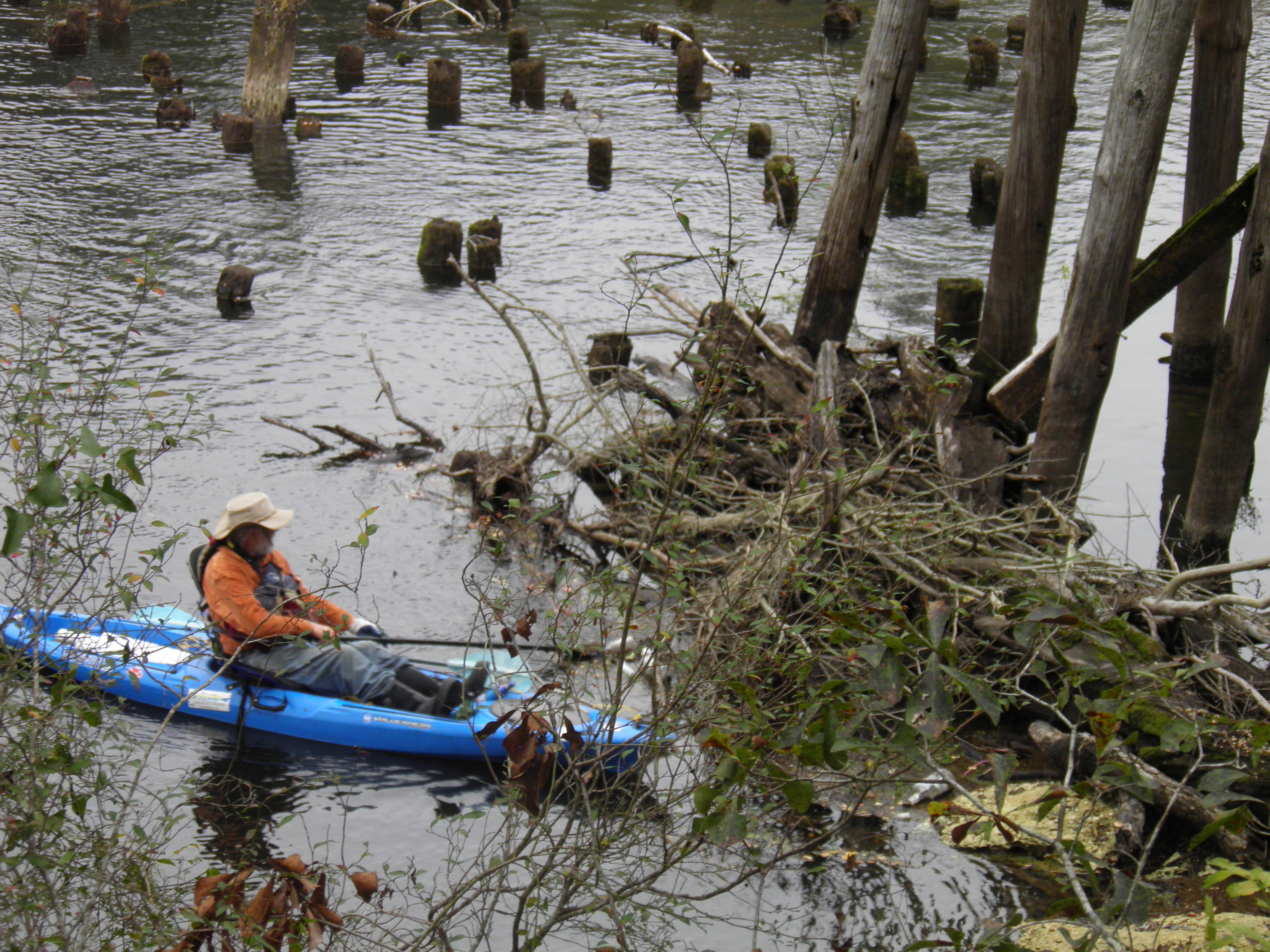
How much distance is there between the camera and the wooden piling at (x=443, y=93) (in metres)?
18.0

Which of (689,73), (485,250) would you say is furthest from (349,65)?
(485,250)

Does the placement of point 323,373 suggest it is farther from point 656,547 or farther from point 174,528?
point 656,547

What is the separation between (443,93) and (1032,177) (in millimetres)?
12161

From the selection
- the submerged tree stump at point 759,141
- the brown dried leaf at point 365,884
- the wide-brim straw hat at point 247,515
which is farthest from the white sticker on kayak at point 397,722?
the submerged tree stump at point 759,141

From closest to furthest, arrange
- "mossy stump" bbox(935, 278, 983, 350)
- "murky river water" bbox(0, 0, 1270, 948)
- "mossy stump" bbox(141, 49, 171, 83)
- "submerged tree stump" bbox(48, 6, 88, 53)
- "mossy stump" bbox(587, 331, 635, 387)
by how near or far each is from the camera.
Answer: "murky river water" bbox(0, 0, 1270, 948), "mossy stump" bbox(587, 331, 635, 387), "mossy stump" bbox(935, 278, 983, 350), "mossy stump" bbox(141, 49, 171, 83), "submerged tree stump" bbox(48, 6, 88, 53)

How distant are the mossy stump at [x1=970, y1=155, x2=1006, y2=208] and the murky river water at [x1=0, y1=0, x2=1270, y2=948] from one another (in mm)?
269

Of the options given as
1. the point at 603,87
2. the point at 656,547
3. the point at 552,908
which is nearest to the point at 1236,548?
the point at 656,547

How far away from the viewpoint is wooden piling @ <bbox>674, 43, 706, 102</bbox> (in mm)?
19188

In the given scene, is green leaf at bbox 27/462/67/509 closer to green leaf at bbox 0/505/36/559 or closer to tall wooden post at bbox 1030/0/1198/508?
green leaf at bbox 0/505/36/559

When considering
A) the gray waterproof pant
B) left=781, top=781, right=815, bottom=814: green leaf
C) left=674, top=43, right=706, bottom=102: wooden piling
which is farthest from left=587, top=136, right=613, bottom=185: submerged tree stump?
left=781, top=781, right=815, bottom=814: green leaf

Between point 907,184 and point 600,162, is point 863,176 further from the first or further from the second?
point 600,162

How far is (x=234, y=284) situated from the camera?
1191cm

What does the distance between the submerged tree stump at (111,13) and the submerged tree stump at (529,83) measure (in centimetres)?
752

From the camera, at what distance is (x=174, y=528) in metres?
7.87
